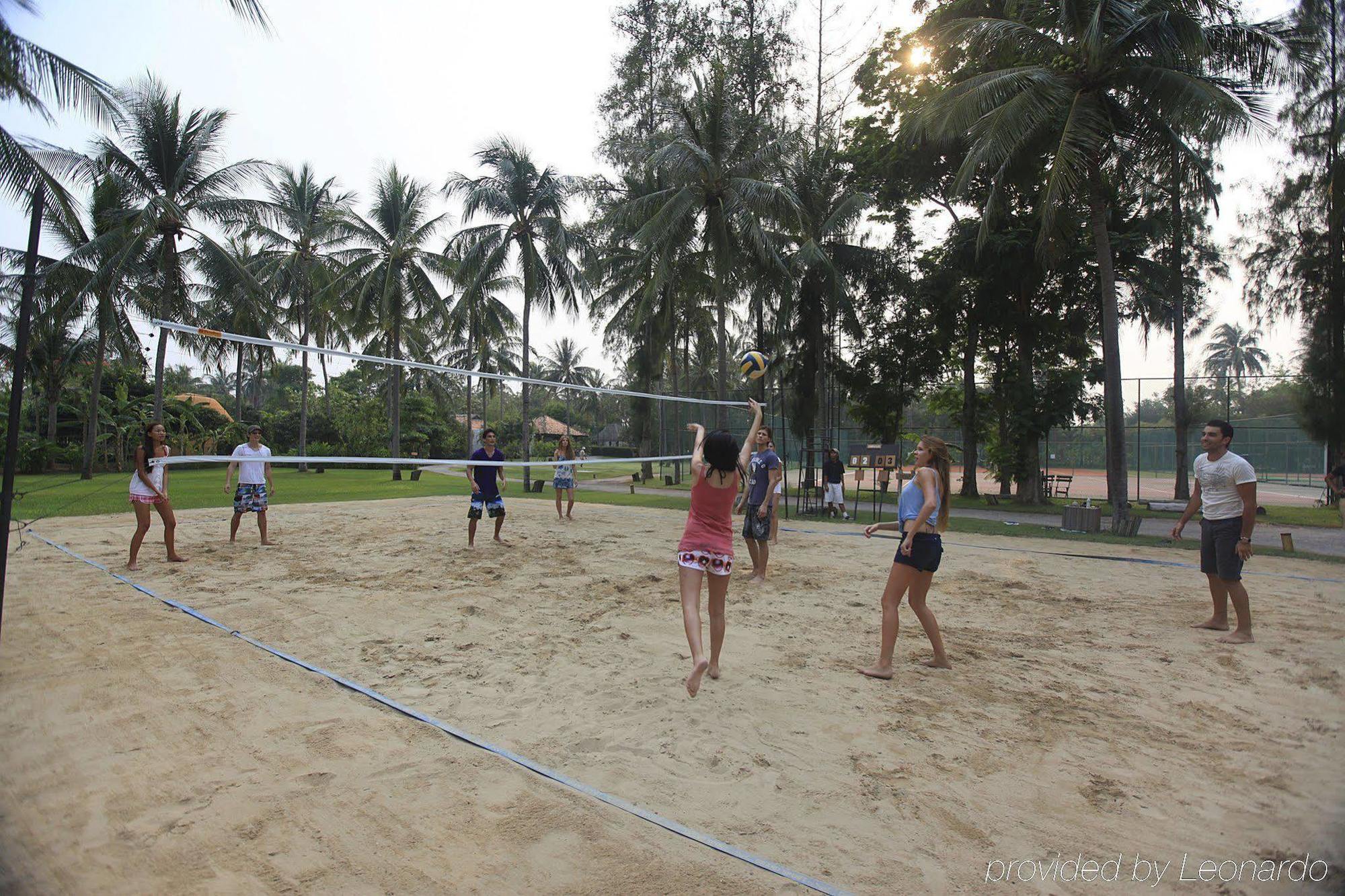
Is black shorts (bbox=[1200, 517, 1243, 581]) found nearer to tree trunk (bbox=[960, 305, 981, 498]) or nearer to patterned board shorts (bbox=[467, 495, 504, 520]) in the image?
patterned board shorts (bbox=[467, 495, 504, 520])

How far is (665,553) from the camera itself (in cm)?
913

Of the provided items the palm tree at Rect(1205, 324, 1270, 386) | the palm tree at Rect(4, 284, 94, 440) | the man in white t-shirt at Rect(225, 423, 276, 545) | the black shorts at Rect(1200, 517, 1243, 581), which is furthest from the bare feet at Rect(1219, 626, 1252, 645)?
the palm tree at Rect(1205, 324, 1270, 386)

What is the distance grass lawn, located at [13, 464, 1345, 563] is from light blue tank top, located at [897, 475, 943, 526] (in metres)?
7.93

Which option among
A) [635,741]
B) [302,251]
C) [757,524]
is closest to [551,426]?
[302,251]

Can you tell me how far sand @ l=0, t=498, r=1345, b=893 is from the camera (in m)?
2.50

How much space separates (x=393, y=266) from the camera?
77.7ft

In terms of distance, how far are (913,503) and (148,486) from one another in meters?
7.59

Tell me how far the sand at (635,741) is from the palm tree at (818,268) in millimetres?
13891

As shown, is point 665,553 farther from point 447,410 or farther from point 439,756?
point 447,410

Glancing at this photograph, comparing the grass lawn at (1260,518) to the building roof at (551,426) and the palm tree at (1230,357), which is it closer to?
the building roof at (551,426)

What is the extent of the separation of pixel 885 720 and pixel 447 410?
38.9 meters

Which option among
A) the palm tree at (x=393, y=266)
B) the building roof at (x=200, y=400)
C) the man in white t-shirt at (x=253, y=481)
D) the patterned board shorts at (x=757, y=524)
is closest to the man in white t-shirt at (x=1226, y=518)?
the patterned board shorts at (x=757, y=524)

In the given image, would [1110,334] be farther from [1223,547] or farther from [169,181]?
[169,181]

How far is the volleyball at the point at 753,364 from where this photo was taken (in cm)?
795
